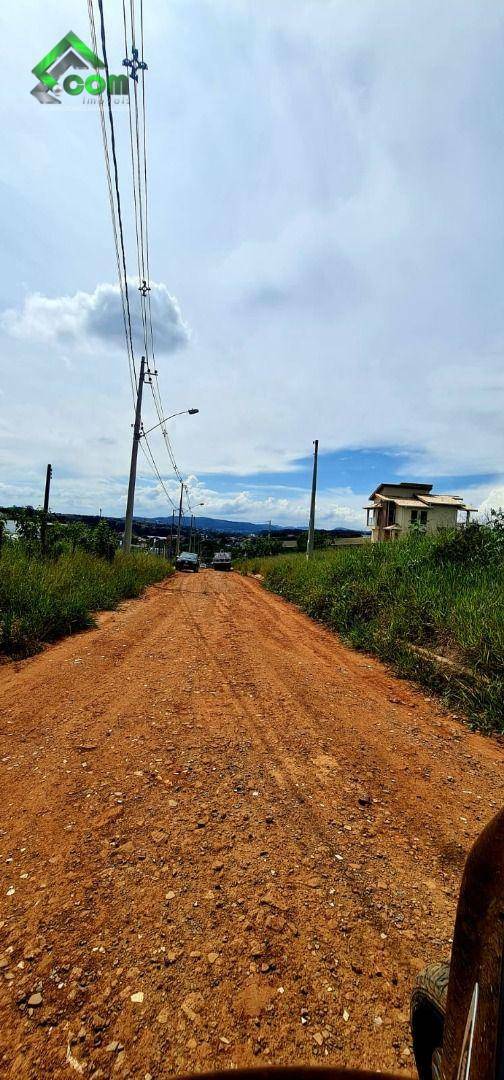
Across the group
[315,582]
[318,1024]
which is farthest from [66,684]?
[315,582]

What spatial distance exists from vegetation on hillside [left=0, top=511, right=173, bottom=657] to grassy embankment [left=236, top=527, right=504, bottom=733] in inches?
185

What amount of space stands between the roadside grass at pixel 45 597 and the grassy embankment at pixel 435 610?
468 cm

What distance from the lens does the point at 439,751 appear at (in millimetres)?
3561

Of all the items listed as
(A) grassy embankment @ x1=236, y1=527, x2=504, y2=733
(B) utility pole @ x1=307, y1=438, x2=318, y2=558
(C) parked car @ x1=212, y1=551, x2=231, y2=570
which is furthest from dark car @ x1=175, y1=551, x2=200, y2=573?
(A) grassy embankment @ x1=236, y1=527, x2=504, y2=733

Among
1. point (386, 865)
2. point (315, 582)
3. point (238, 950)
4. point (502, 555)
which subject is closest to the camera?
point (238, 950)

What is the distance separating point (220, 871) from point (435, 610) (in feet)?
16.0

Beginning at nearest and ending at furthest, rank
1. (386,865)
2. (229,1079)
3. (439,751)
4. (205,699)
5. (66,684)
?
(229,1079) → (386,865) → (439,751) → (205,699) → (66,684)

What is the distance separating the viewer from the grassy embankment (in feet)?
15.3

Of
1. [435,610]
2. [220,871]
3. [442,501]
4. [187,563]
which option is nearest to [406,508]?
[442,501]

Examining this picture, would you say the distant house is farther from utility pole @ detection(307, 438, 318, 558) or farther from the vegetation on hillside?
the vegetation on hillside

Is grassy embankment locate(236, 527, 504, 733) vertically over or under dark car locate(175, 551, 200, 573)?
over

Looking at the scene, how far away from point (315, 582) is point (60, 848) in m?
10.0

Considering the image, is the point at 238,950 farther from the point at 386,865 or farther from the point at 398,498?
the point at 398,498

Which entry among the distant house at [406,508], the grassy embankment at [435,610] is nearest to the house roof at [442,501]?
the distant house at [406,508]
